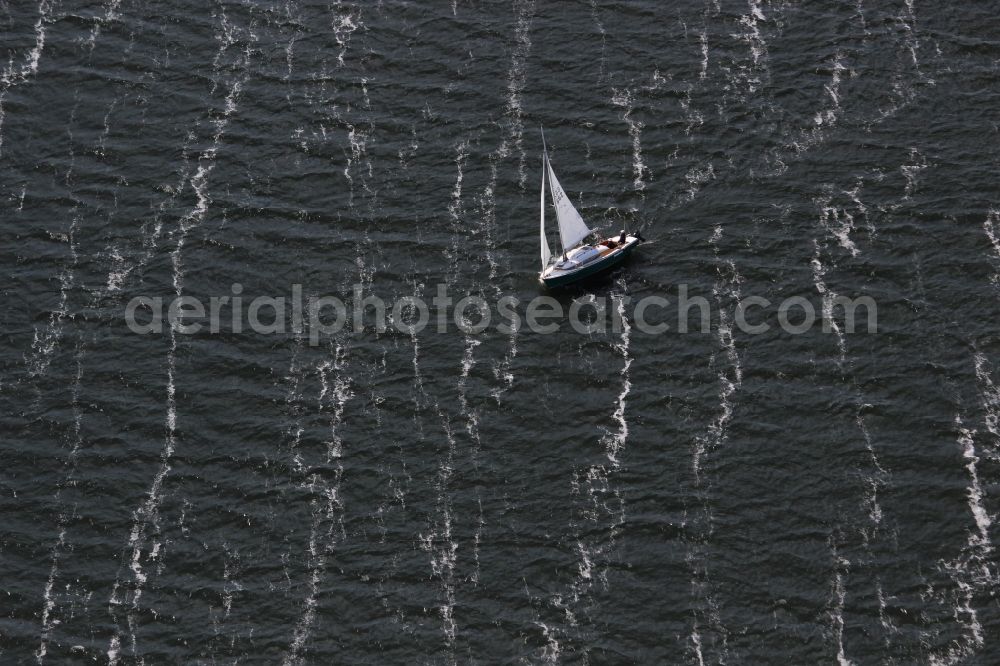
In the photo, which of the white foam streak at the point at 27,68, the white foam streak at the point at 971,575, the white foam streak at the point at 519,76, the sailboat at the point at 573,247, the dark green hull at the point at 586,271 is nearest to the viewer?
the white foam streak at the point at 971,575

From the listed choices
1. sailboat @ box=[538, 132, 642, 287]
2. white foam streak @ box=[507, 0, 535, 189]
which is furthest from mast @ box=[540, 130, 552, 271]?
white foam streak @ box=[507, 0, 535, 189]

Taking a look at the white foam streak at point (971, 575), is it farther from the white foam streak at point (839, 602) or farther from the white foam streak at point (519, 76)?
the white foam streak at point (519, 76)

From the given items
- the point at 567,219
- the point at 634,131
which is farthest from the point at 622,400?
the point at 634,131

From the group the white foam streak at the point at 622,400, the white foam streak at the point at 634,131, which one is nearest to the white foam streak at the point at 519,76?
the white foam streak at the point at 634,131

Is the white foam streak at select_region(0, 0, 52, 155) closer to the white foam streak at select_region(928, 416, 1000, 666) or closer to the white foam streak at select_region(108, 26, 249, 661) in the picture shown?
the white foam streak at select_region(108, 26, 249, 661)

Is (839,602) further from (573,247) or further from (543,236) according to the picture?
(543,236)

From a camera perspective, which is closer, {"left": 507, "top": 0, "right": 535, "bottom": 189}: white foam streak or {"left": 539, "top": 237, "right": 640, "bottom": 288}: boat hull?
{"left": 539, "top": 237, "right": 640, "bottom": 288}: boat hull
